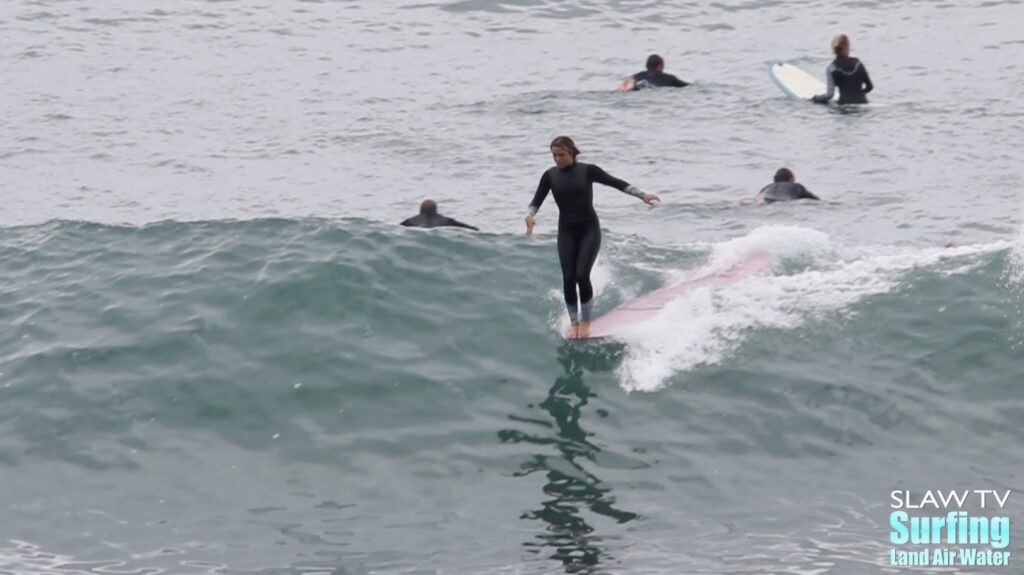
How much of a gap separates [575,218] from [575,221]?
3 centimetres

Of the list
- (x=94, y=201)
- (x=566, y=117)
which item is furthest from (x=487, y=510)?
(x=566, y=117)

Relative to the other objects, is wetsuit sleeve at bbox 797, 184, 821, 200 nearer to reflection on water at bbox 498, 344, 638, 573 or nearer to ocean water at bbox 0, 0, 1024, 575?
ocean water at bbox 0, 0, 1024, 575

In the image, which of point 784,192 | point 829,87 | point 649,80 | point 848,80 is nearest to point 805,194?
point 784,192

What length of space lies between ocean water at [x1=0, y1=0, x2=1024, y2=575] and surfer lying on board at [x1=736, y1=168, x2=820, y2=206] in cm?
30

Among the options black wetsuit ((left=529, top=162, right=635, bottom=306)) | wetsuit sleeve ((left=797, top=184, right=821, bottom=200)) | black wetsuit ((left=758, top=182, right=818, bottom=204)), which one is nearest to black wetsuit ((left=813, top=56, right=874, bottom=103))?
wetsuit sleeve ((left=797, top=184, right=821, bottom=200))

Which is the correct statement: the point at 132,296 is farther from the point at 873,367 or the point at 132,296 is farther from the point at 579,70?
the point at 579,70

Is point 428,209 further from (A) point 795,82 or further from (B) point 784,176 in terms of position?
(A) point 795,82

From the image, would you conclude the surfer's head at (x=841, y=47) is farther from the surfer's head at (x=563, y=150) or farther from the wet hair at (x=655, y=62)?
the surfer's head at (x=563, y=150)

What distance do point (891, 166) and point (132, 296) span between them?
12764 mm
